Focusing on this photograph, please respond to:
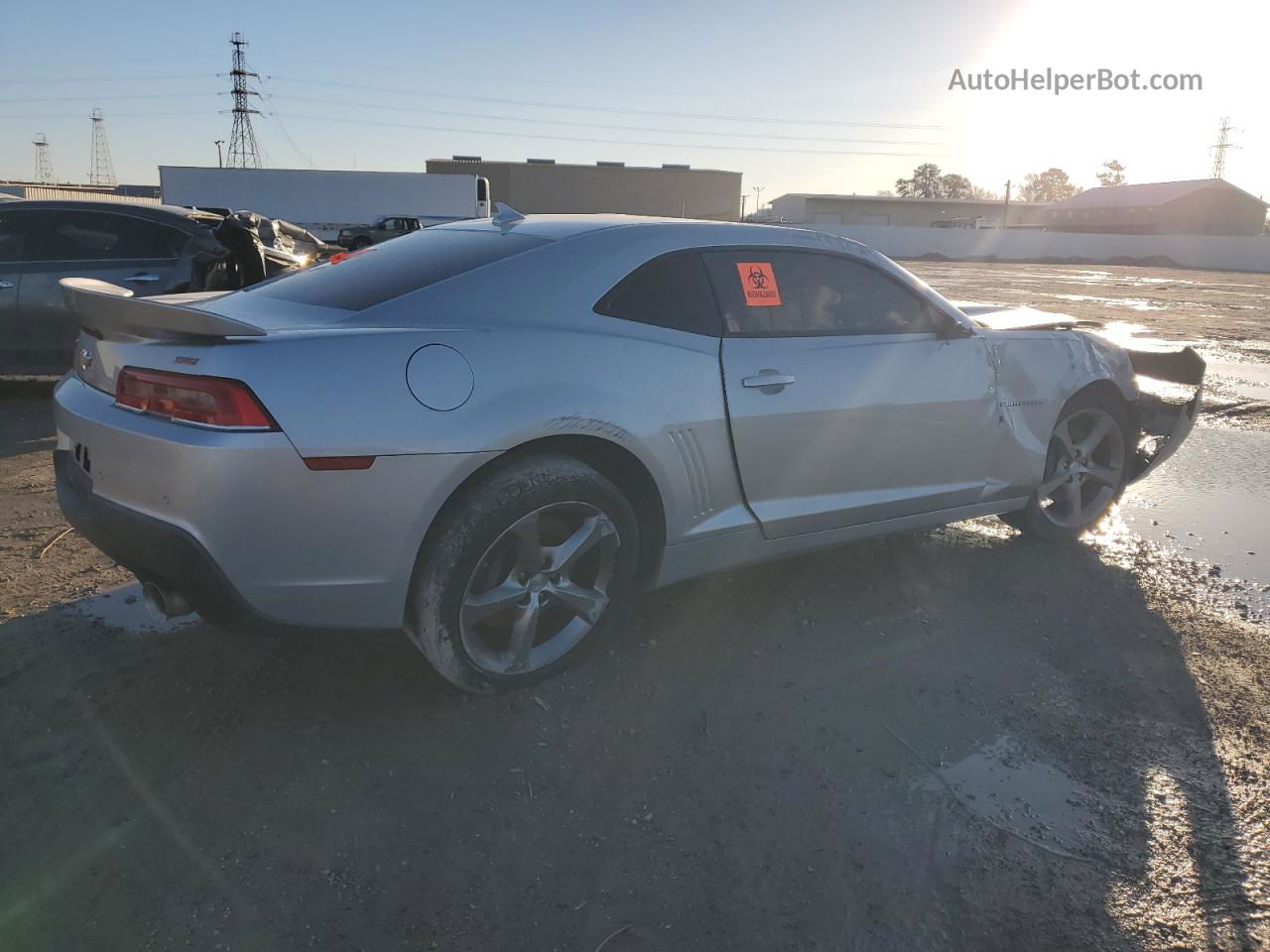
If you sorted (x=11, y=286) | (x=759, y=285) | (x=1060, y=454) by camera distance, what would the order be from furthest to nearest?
(x=11, y=286)
(x=1060, y=454)
(x=759, y=285)

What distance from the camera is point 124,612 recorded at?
3545 millimetres

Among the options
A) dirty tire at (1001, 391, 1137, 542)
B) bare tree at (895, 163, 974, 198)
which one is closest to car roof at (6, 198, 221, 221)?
dirty tire at (1001, 391, 1137, 542)

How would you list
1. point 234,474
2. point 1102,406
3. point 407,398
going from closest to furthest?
point 234,474 → point 407,398 → point 1102,406

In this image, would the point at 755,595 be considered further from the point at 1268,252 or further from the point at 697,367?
the point at 1268,252

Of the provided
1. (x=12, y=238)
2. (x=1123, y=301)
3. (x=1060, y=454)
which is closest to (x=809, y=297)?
(x=1060, y=454)

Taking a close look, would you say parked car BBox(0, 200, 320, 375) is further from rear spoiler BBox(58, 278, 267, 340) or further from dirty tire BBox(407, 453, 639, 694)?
dirty tire BBox(407, 453, 639, 694)

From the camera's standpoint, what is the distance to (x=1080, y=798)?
2576 mm

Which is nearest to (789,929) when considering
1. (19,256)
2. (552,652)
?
(552,652)

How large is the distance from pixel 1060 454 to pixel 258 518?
382cm

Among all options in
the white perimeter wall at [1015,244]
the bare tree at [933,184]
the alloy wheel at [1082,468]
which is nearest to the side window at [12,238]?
the alloy wheel at [1082,468]

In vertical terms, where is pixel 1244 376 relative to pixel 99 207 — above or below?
below

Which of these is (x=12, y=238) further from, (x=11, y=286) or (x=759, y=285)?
(x=759, y=285)

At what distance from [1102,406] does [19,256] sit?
750 cm

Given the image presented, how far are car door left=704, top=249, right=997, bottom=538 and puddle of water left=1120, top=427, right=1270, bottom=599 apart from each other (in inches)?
57.3
